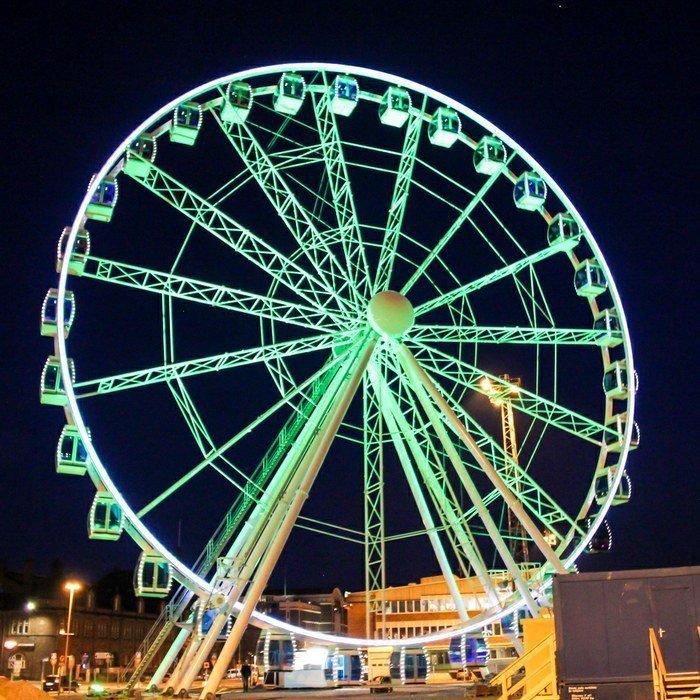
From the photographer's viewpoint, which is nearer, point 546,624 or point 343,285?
point 546,624

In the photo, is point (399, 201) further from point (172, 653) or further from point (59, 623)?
point (59, 623)

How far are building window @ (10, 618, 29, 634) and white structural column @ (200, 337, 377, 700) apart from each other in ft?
135

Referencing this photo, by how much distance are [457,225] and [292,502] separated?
Answer: 8.64 meters

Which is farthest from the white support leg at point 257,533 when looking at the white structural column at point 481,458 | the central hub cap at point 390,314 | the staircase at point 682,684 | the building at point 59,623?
the building at point 59,623

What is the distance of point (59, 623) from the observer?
5712cm

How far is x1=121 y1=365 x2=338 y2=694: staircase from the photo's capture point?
69.2ft

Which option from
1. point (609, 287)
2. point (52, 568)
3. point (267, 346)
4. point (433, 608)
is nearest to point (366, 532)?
point (267, 346)

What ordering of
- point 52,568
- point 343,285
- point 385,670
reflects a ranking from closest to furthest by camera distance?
point 343,285 → point 385,670 → point 52,568

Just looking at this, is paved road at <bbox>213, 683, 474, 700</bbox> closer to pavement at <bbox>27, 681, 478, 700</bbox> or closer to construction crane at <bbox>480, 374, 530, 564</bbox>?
pavement at <bbox>27, 681, 478, 700</bbox>

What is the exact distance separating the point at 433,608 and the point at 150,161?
4586 cm

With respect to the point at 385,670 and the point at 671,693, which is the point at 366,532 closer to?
the point at 671,693

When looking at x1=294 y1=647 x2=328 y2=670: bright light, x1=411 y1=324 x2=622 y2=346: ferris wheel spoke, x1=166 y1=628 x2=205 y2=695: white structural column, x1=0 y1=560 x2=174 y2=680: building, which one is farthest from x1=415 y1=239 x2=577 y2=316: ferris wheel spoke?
x1=0 y1=560 x2=174 y2=680: building

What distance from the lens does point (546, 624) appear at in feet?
58.1

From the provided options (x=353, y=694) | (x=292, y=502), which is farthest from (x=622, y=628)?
(x=353, y=694)
